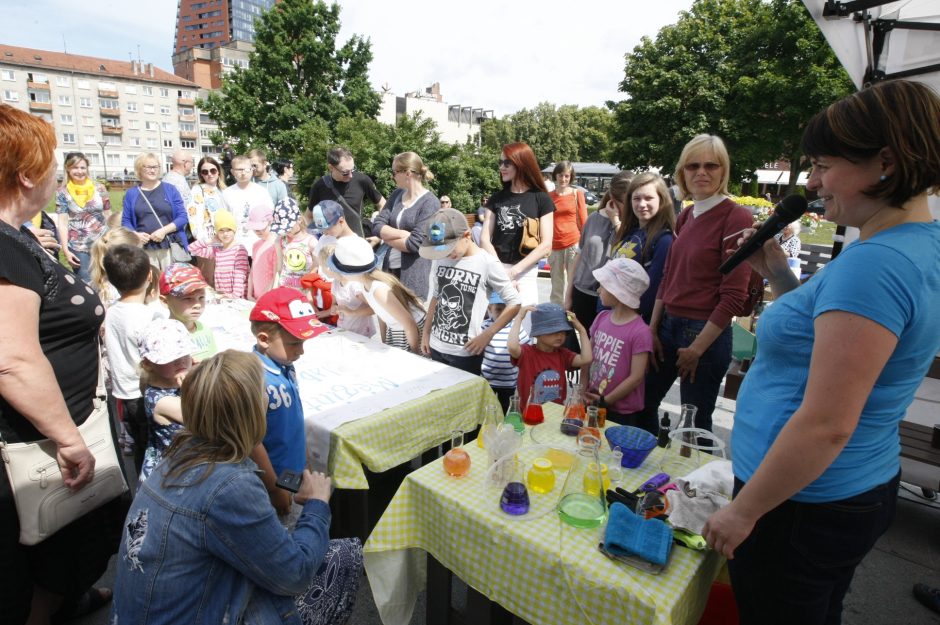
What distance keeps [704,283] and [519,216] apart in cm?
A: 173

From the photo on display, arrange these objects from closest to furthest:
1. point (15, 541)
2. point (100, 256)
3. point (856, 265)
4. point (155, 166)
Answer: point (856, 265)
point (15, 541)
point (100, 256)
point (155, 166)

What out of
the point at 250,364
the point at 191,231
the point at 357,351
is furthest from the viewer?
the point at 191,231

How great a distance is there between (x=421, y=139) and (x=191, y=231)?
361 inches

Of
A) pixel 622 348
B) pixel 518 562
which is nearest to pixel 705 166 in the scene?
pixel 622 348

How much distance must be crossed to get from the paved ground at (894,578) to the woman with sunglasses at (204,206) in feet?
13.7

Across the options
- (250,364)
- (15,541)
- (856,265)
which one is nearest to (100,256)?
(15,541)

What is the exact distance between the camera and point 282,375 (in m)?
2.02

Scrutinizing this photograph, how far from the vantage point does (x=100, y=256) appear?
11.2 ft

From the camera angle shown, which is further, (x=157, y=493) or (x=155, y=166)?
(x=155, y=166)

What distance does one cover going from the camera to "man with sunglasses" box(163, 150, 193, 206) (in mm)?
5883

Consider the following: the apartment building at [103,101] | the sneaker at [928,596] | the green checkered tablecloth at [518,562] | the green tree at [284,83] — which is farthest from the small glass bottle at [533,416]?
the apartment building at [103,101]

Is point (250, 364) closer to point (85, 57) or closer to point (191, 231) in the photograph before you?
point (191, 231)

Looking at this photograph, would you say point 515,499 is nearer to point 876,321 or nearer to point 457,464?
point 457,464

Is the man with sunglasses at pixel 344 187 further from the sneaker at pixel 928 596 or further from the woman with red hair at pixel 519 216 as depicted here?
the sneaker at pixel 928 596
